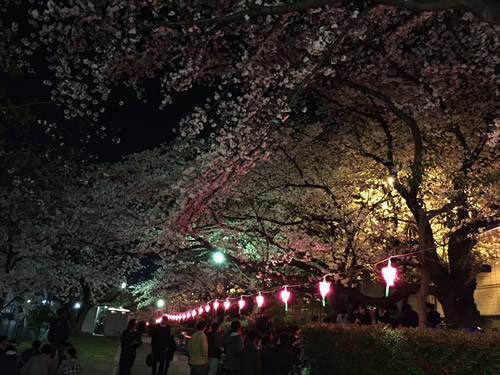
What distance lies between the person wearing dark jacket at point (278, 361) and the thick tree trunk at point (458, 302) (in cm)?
495

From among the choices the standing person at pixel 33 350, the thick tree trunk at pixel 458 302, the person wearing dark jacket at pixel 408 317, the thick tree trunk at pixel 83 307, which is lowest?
the standing person at pixel 33 350

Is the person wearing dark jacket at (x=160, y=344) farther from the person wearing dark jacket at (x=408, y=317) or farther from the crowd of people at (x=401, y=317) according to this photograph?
the person wearing dark jacket at (x=408, y=317)

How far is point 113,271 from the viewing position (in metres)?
27.8

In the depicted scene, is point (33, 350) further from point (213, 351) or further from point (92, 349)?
point (92, 349)

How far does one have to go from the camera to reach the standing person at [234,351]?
30.1 feet

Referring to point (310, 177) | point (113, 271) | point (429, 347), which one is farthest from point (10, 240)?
point (429, 347)

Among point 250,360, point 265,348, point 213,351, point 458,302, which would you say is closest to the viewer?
point 250,360

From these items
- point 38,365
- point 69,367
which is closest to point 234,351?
point 69,367

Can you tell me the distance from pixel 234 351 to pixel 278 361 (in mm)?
990

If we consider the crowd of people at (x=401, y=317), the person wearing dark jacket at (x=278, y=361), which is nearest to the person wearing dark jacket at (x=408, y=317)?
the crowd of people at (x=401, y=317)

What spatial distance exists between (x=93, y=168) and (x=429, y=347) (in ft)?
63.0

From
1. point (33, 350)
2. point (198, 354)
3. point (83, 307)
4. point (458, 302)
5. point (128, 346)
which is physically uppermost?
point (83, 307)

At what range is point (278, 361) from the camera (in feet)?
29.2

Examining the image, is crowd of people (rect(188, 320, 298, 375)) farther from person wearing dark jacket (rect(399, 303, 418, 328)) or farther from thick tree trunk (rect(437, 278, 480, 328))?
thick tree trunk (rect(437, 278, 480, 328))
